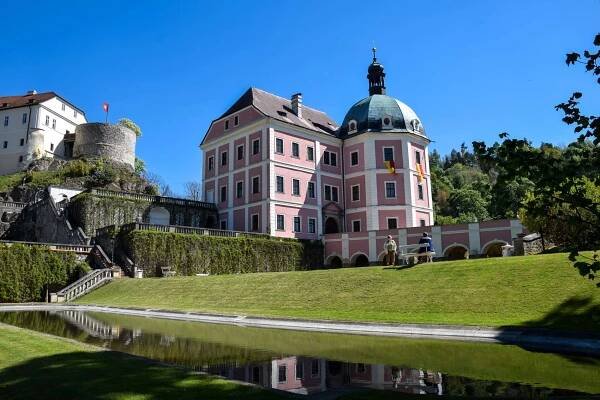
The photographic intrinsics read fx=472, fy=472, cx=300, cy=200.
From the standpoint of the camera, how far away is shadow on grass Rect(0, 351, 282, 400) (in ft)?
20.6

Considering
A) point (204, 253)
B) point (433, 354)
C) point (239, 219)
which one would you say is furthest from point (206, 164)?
point (433, 354)

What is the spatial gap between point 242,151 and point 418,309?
35.2 meters

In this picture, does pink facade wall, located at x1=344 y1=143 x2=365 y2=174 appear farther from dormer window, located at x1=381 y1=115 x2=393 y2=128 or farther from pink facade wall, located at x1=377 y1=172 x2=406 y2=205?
dormer window, located at x1=381 y1=115 x2=393 y2=128

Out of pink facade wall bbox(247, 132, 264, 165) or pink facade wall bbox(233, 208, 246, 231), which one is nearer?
pink facade wall bbox(247, 132, 264, 165)

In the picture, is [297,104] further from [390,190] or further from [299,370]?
[299,370]

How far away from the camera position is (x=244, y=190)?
155 feet

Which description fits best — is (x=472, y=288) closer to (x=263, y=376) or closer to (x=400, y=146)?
(x=263, y=376)

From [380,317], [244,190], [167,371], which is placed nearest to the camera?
[167,371]

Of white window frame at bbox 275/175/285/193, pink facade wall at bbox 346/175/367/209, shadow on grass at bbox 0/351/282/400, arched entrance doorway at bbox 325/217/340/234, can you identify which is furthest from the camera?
arched entrance doorway at bbox 325/217/340/234

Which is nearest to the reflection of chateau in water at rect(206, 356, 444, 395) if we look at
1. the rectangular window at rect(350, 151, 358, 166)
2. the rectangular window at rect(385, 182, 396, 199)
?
the rectangular window at rect(385, 182, 396, 199)

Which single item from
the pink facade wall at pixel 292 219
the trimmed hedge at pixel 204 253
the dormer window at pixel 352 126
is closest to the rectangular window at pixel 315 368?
the trimmed hedge at pixel 204 253

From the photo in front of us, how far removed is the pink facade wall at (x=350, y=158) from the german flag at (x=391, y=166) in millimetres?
2529

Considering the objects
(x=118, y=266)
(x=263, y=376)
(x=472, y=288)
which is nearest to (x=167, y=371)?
(x=263, y=376)

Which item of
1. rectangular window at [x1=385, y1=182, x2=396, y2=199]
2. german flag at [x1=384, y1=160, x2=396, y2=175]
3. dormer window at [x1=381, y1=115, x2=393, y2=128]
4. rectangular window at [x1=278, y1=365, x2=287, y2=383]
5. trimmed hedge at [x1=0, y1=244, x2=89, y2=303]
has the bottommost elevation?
rectangular window at [x1=278, y1=365, x2=287, y2=383]
